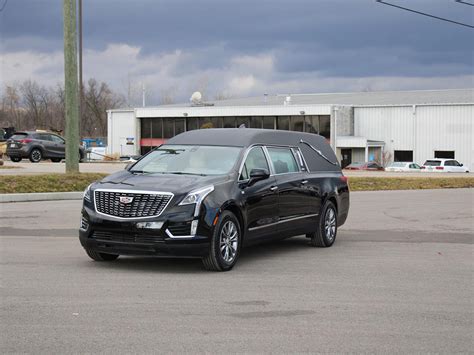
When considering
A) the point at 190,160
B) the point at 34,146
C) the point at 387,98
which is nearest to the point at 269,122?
the point at 387,98

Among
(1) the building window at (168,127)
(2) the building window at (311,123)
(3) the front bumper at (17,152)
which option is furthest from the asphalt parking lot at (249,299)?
(1) the building window at (168,127)

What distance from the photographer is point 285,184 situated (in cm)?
1145

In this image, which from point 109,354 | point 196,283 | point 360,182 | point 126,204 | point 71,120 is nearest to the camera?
point 109,354

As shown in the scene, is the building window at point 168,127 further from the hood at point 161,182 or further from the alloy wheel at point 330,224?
the hood at point 161,182

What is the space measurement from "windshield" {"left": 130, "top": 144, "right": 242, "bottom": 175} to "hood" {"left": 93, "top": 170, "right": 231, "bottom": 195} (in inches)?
12.6

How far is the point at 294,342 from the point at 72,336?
1.92m

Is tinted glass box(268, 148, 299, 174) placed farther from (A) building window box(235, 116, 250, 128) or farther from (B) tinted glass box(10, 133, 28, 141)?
(A) building window box(235, 116, 250, 128)

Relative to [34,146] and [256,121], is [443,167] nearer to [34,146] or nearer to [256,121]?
→ [256,121]

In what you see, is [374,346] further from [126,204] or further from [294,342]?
[126,204]

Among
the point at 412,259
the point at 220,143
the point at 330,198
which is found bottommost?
the point at 412,259

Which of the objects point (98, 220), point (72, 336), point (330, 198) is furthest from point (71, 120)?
point (72, 336)

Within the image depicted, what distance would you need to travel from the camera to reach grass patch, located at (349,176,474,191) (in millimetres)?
28578

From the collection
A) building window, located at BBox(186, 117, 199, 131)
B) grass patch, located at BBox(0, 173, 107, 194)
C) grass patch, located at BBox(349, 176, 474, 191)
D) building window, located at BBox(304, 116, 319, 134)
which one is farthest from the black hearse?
building window, located at BBox(186, 117, 199, 131)

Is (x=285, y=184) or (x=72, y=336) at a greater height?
(x=285, y=184)
